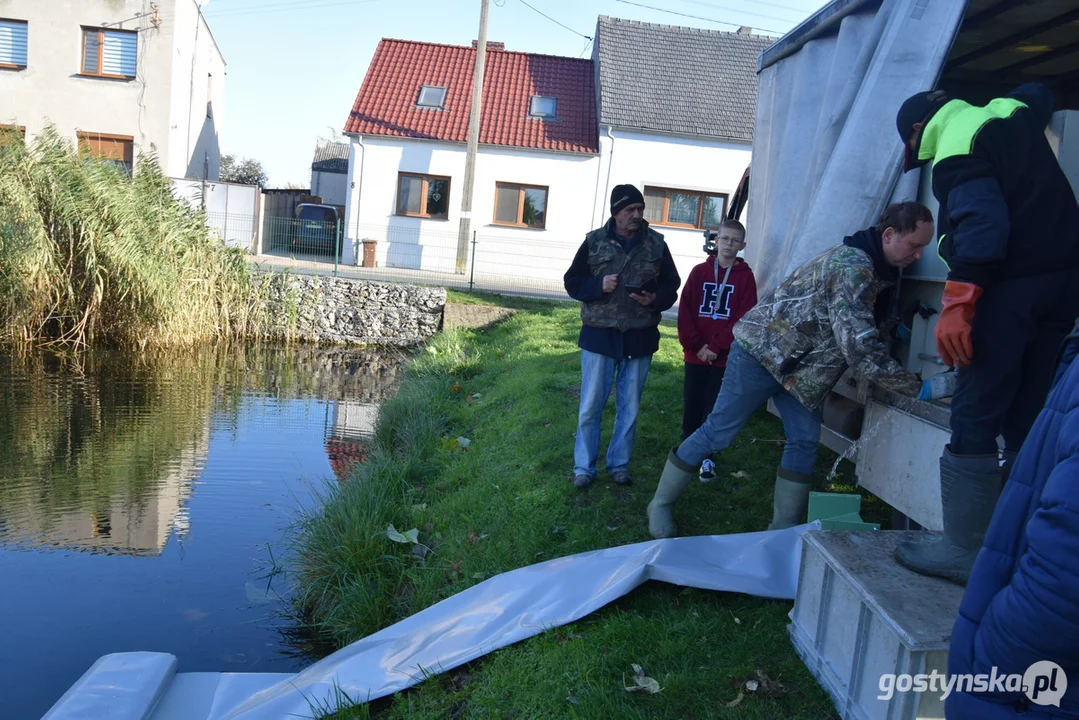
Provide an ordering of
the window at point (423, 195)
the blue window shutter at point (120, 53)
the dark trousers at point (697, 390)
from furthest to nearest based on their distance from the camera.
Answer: the blue window shutter at point (120, 53)
the window at point (423, 195)
the dark trousers at point (697, 390)

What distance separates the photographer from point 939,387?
3.64m

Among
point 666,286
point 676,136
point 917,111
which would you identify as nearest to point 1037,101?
point 917,111

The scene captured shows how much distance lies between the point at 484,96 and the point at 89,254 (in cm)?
1546

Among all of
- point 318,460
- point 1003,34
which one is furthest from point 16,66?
point 1003,34

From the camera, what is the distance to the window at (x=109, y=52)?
24.6 metres

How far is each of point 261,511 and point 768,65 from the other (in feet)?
16.5

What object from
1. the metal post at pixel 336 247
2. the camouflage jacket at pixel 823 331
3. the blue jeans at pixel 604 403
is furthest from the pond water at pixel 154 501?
the metal post at pixel 336 247

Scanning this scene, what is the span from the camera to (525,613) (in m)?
3.96

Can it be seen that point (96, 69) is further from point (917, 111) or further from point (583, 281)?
point (917, 111)

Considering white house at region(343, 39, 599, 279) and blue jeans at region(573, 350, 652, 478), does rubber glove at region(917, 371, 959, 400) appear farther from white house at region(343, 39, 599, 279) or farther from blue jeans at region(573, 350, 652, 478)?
white house at region(343, 39, 599, 279)

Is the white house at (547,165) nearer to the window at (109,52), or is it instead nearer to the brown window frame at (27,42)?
the window at (109,52)

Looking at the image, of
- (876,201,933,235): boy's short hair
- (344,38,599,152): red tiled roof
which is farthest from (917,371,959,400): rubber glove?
(344,38,599,152): red tiled roof

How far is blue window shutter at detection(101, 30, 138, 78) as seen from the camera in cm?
2466

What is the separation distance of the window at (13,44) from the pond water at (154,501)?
16.5 metres
